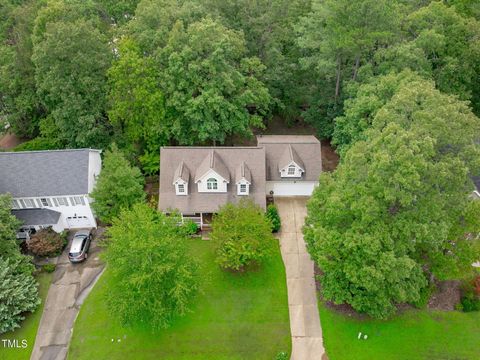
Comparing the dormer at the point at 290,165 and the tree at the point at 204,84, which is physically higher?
the tree at the point at 204,84

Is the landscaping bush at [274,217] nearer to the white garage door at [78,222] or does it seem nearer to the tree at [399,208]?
the tree at [399,208]

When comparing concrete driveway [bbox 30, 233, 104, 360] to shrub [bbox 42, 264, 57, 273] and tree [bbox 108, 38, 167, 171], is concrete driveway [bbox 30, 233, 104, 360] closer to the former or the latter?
shrub [bbox 42, 264, 57, 273]

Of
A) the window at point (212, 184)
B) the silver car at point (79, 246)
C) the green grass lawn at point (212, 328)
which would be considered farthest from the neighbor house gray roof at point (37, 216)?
the window at point (212, 184)

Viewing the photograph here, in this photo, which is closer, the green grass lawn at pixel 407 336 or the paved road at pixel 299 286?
the green grass lawn at pixel 407 336

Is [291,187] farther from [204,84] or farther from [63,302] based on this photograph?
[63,302]

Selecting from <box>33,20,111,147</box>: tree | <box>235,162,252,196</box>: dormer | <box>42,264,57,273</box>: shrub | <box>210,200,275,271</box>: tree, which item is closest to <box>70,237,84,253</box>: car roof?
<box>42,264,57,273</box>: shrub

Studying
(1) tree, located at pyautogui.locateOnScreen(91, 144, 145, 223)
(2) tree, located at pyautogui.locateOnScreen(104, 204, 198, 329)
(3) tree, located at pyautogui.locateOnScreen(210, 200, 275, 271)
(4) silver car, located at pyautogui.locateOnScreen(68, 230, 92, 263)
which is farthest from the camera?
(4) silver car, located at pyautogui.locateOnScreen(68, 230, 92, 263)

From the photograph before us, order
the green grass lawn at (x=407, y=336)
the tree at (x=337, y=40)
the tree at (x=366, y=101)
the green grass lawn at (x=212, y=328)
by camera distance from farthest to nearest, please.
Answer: the tree at (x=337, y=40), the tree at (x=366, y=101), the green grass lawn at (x=212, y=328), the green grass lawn at (x=407, y=336)
